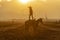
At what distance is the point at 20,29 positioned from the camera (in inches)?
75.7

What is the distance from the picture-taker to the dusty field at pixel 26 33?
1.91 metres

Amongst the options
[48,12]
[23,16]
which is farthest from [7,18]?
[48,12]

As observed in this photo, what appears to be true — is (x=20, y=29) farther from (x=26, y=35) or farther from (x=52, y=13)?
(x=52, y=13)

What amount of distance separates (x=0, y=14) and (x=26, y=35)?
1.29 ft

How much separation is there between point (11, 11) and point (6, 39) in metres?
0.33

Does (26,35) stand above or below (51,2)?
below

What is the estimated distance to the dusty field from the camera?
191cm

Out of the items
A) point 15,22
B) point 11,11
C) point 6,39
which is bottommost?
point 6,39

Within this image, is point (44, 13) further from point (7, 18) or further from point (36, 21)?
point (7, 18)

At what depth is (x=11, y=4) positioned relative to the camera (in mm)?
1946

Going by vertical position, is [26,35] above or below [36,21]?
below

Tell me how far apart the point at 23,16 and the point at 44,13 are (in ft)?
0.82

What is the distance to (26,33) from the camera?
6.31ft

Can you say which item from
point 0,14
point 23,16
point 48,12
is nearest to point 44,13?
point 48,12
